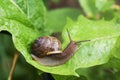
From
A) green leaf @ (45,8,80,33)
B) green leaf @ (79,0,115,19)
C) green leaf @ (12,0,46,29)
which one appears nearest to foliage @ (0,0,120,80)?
green leaf @ (12,0,46,29)

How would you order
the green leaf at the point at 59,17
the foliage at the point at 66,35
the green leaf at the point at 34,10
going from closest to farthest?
the foliage at the point at 66,35 → the green leaf at the point at 34,10 → the green leaf at the point at 59,17

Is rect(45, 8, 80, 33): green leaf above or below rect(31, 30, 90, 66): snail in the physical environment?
below

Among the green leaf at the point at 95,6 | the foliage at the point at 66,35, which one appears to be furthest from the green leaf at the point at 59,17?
the foliage at the point at 66,35

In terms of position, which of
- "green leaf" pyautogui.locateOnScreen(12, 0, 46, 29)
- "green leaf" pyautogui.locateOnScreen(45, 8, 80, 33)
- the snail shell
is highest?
"green leaf" pyautogui.locateOnScreen(12, 0, 46, 29)

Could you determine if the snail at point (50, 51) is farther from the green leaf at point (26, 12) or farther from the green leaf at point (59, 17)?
the green leaf at point (59, 17)

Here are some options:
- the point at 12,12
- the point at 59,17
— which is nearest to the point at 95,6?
the point at 59,17

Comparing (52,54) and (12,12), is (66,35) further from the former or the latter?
(12,12)

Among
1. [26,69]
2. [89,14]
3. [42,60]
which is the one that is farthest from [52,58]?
[89,14]

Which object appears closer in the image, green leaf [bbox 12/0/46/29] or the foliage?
the foliage

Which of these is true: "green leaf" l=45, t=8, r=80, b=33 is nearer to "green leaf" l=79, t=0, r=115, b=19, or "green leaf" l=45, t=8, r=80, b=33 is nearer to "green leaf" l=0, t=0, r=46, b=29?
"green leaf" l=79, t=0, r=115, b=19
